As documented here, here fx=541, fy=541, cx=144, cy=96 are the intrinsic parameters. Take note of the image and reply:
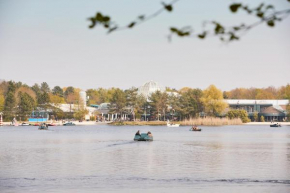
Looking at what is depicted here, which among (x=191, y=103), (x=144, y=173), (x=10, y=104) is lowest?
(x=144, y=173)

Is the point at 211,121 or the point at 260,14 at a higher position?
the point at 211,121

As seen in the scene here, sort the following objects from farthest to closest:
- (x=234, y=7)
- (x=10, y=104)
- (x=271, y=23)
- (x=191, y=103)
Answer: (x=10, y=104) < (x=191, y=103) < (x=271, y=23) < (x=234, y=7)

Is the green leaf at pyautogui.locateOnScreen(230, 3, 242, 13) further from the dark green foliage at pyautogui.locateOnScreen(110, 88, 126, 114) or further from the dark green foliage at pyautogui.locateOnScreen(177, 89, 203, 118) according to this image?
the dark green foliage at pyautogui.locateOnScreen(110, 88, 126, 114)

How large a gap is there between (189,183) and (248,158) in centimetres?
2354

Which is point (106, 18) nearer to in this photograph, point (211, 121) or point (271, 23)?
point (271, 23)

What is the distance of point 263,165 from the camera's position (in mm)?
51469

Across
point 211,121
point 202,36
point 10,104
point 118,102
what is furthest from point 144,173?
point 10,104

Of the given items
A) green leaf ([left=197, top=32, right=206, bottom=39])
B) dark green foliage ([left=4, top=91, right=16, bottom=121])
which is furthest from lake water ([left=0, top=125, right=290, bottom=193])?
dark green foliage ([left=4, top=91, right=16, bottom=121])

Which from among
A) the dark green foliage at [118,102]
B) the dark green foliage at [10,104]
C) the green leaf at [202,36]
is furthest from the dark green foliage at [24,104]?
the green leaf at [202,36]

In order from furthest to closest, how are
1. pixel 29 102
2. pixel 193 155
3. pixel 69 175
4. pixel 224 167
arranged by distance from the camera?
pixel 29 102
pixel 193 155
pixel 224 167
pixel 69 175

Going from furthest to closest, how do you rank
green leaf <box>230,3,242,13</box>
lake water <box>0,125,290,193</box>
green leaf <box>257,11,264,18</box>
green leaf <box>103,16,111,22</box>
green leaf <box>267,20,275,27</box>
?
lake water <box>0,125,290,193</box>
green leaf <box>257,11,264,18</box>
green leaf <box>267,20,275,27</box>
green leaf <box>103,16,111,22</box>
green leaf <box>230,3,242,13</box>

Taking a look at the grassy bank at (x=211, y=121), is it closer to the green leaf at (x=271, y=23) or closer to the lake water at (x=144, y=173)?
the lake water at (x=144, y=173)

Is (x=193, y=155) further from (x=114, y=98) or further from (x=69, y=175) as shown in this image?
(x=114, y=98)

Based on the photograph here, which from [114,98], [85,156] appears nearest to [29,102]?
[114,98]
